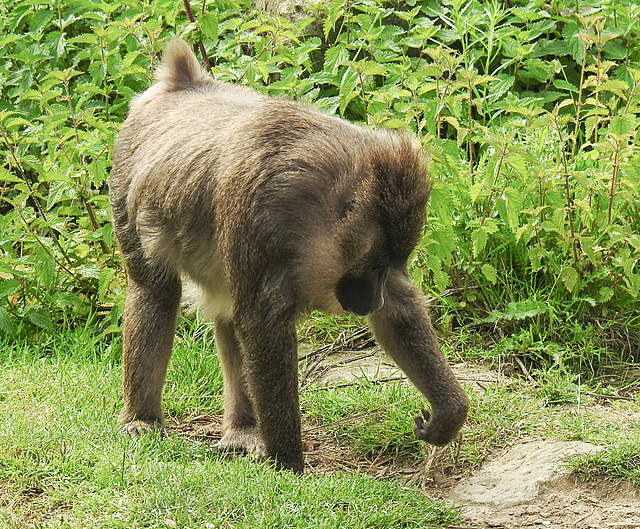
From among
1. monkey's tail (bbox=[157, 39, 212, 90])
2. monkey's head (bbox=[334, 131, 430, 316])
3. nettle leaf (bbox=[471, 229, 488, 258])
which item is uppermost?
monkey's tail (bbox=[157, 39, 212, 90])

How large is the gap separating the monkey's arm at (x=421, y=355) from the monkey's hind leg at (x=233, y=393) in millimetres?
875

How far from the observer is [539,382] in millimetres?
5516

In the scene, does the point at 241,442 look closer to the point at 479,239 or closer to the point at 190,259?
the point at 190,259

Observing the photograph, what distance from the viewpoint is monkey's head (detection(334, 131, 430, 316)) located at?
160 inches

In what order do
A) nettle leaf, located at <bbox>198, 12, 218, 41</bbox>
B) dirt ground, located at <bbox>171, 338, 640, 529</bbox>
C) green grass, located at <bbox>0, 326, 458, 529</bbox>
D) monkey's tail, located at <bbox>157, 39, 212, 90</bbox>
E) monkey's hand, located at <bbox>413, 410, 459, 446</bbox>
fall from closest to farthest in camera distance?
1. green grass, located at <bbox>0, 326, 458, 529</bbox>
2. dirt ground, located at <bbox>171, 338, 640, 529</bbox>
3. monkey's hand, located at <bbox>413, 410, 459, 446</bbox>
4. monkey's tail, located at <bbox>157, 39, 212, 90</bbox>
5. nettle leaf, located at <bbox>198, 12, 218, 41</bbox>

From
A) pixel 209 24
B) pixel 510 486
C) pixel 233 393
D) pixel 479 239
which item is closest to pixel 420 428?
pixel 510 486

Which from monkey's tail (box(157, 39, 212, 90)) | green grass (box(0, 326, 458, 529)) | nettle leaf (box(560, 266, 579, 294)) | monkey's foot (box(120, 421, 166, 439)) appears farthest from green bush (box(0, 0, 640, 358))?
green grass (box(0, 326, 458, 529))

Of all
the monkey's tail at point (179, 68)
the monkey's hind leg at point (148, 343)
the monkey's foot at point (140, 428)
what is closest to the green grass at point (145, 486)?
the monkey's foot at point (140, 428)

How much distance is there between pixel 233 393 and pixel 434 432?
3.91 ft

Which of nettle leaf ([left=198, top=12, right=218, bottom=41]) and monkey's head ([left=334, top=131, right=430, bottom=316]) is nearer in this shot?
monkey's head ([left=334, top=131, right=430, bottom=316])

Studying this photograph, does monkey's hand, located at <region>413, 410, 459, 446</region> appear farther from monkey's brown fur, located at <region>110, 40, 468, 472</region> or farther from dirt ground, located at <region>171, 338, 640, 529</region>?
dirt ground, located at <region>171, 338, 640, 529</region>

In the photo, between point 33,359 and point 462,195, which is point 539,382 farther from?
point 33,359

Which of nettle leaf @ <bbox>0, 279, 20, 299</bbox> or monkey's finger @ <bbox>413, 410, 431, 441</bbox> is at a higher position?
nettle leaf @ <bbox>0, 279, 20, 299</bbox>

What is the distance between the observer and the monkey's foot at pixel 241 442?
4.92m
